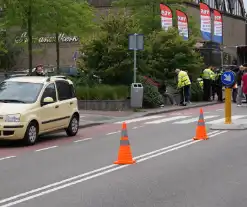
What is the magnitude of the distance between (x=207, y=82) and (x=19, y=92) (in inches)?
Answer: 696

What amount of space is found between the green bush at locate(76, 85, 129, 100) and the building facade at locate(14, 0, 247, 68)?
10501 mm

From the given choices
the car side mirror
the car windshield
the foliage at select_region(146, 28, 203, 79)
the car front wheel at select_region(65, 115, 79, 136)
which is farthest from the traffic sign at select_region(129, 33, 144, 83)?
the car side mirror

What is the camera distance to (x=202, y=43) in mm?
36719

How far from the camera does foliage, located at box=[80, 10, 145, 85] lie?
26781mm

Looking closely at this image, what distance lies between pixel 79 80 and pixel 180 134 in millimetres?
11078

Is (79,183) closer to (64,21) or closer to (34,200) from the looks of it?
(34,200)

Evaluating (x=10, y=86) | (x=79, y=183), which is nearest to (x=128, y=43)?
(x=10, y=86)

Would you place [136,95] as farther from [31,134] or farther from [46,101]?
[31,134]

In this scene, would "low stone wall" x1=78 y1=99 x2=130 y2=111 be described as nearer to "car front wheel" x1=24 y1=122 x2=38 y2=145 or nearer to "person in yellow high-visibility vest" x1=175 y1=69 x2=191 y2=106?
"person in yellow high-visibility vest" x1=175 y1=69 x2=191 y2=106

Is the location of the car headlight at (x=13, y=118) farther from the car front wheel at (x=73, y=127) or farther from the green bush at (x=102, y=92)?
the green bush at (x=102, y=92)

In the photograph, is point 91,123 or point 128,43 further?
point 128,43

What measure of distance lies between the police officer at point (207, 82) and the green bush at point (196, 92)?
0.22 m

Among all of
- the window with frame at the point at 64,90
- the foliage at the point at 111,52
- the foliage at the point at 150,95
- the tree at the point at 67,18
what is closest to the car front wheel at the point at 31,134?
the window with frame at the point at 64,90

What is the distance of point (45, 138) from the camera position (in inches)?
664
